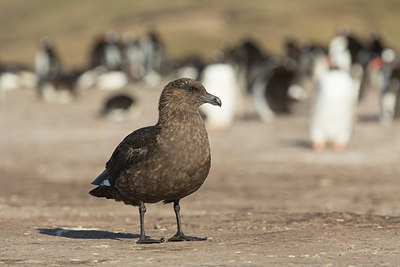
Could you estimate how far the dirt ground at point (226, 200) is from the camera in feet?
19.9

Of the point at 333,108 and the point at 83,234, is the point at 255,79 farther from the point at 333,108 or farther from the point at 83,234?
the point at 83,234

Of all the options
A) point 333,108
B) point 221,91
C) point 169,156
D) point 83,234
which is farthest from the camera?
point 221,91

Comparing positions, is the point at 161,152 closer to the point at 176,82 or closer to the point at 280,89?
the point at 176,82

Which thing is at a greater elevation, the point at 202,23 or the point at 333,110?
the point at 202,23

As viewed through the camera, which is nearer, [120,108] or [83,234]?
[83,234]

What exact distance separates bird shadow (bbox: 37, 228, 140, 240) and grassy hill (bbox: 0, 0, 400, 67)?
46053 mm

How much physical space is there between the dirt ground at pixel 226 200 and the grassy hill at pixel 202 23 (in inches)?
1362

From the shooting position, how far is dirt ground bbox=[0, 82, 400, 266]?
6.07 metres

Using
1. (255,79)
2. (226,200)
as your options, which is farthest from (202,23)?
(226,200)

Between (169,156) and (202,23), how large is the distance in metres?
65.6

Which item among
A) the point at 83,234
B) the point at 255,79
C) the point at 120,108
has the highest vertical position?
the point at 255,79

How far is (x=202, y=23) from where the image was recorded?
7119 centimetres

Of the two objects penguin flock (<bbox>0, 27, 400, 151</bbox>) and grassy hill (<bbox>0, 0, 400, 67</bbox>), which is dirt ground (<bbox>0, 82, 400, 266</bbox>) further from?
grassy hill (<bbox>0, 0, 400, 67</bbox>)

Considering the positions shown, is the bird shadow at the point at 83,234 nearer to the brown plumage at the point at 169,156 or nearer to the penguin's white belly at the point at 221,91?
the brown plumage at the point at 169,156
